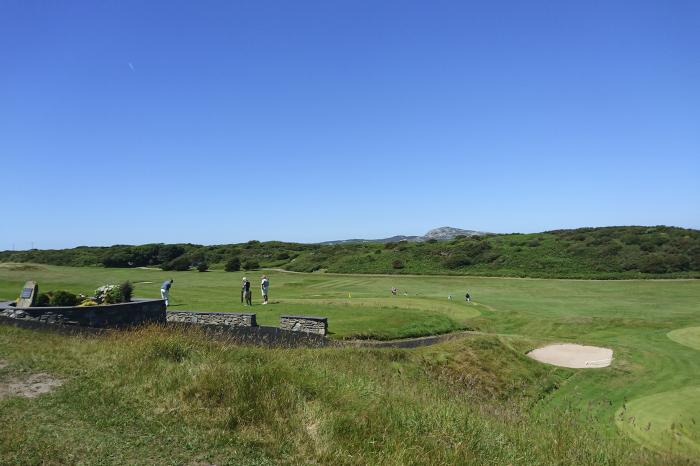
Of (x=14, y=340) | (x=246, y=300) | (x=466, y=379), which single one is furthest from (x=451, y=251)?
(x=14, y=340)

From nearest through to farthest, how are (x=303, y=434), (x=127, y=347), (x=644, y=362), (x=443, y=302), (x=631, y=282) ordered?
(x=303, y=434), (x=127, y=347), (x=644, y=362), (x=443, y=302), (x=631, y=282)

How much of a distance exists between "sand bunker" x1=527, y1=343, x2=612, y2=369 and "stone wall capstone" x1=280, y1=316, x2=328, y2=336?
1018cm

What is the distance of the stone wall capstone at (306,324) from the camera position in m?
19.7

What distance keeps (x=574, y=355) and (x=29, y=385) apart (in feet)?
71.8

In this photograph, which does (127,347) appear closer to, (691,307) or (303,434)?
(303,434)

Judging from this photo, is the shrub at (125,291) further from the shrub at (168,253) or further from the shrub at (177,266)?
the shrub at (168,253)

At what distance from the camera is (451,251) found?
82.1m

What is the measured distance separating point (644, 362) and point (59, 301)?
24837 millimetres

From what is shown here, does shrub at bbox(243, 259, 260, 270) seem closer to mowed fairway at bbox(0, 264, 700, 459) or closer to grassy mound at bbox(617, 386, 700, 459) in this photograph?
mowed fairway at bbox(0, 264, 700, 459)

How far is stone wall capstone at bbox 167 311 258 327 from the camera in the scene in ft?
67.6

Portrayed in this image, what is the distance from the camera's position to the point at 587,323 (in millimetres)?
29484

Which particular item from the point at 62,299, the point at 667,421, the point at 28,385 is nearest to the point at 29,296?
the point at 62,299

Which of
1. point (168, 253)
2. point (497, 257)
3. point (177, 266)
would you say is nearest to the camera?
point (177, 266)

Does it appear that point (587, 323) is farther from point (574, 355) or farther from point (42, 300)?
point (42, 300)
